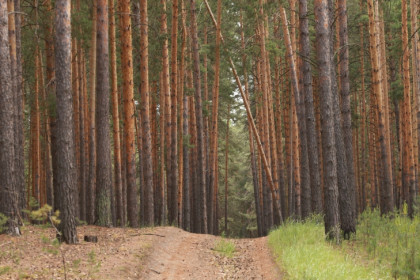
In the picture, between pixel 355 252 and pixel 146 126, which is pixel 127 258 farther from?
pixel 146 126

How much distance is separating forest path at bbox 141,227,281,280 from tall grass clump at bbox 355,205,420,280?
2102 millimetres

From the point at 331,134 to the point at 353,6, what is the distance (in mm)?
14242

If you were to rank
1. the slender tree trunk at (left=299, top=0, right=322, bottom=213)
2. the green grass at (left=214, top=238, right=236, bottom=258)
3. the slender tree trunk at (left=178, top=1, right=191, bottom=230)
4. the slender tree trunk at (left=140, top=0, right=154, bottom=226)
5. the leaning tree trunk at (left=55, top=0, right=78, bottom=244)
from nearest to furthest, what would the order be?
the leaning tree trunk at (left=55, top=0, right=78, bottom=244), the green grass at (left=214, top=238, right=236, bottom=258), the slender tree trunk at (left=299, top=0, right=322, bottom=213), the slender tree trunk at (left=140, top=0, right=154, bottom=226), the slender tree trunk at (left=178, top=1, right=191, bottom=230)

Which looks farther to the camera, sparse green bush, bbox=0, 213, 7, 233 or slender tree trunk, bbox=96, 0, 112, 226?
slender tree trunk, bbox=96, 0, 112, 226

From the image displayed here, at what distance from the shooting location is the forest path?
7586mm

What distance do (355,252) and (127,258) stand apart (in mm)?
4524

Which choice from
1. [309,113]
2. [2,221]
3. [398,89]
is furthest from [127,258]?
[398,89]

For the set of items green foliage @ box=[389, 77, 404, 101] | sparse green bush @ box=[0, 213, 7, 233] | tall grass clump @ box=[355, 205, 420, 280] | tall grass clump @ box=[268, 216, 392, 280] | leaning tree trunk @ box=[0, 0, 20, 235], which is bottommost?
tall grass clump @ box=[355, 205, 420, 280]

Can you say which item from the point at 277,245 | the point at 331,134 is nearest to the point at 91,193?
the point at 277,245

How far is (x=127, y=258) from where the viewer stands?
770 cm

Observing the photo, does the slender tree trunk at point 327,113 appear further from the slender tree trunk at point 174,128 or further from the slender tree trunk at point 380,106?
the slender tree trunk at point 174,128

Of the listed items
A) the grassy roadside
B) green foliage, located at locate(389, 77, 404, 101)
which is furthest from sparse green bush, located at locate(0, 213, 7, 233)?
green foliage, located at locate(389, 77, 404, 101)

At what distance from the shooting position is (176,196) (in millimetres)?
15164

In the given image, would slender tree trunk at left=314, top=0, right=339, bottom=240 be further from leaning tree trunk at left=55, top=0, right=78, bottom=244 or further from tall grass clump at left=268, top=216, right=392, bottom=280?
leaning tree trunk at left=55, top=0, right=78, bottom=244
